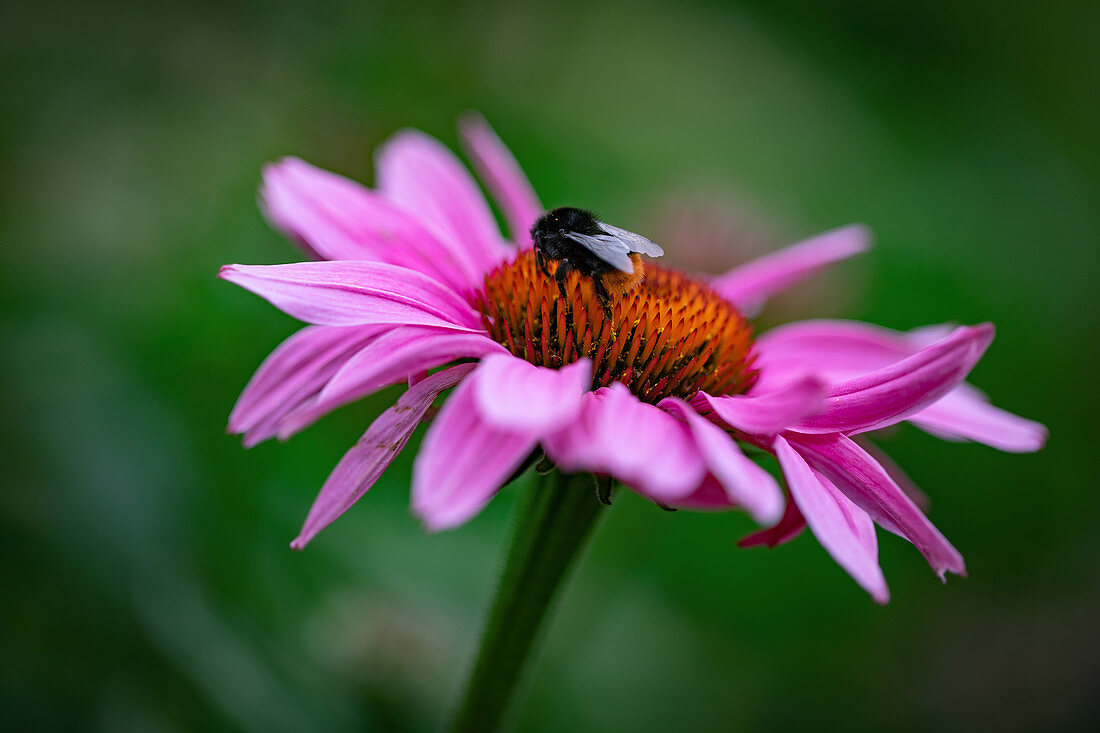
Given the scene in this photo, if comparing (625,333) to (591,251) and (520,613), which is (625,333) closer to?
→ (591,251)

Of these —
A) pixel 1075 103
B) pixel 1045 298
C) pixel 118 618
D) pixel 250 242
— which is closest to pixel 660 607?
pixel 118 618

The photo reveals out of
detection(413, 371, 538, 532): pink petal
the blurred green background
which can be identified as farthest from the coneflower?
the blurred green background

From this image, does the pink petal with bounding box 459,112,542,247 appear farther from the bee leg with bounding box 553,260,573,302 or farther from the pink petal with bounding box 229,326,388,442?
the pink petal with bounding box 229,326,388,442

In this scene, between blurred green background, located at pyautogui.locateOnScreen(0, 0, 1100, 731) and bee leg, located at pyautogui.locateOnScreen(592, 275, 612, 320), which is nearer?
bee leg, located at pyautogui.locateOnScreen(592, 275, 612, 320)

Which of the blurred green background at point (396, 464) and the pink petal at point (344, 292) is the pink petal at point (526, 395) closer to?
the pink petal at point (344, 292)

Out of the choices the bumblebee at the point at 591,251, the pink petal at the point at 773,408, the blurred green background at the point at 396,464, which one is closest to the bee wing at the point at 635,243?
the bumblebee at the point at 591,251

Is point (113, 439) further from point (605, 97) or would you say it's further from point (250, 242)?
point (605, 97)
